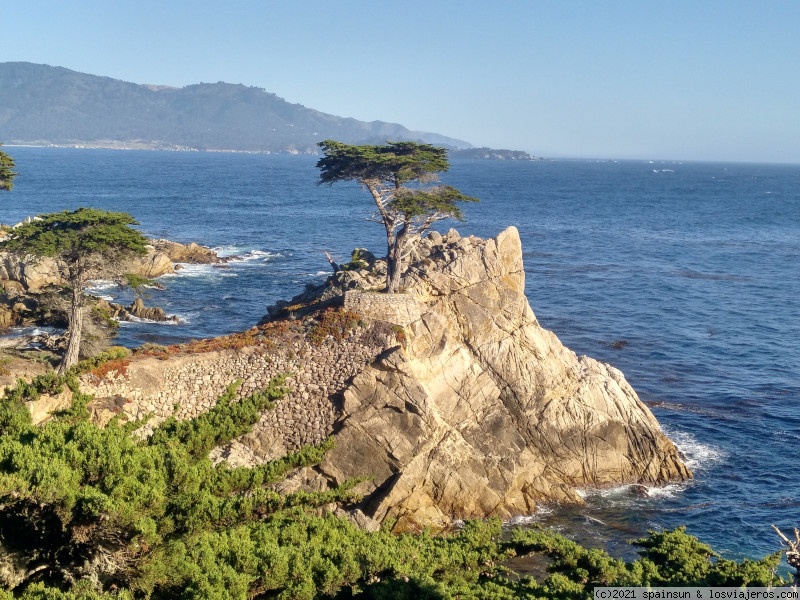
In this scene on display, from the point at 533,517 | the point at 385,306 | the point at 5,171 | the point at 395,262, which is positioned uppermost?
the point at 5,171

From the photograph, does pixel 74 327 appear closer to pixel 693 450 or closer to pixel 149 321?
pixel 149 321

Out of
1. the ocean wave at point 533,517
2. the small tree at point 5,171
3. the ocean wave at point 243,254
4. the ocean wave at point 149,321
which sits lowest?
the ocean wave at point 533,517

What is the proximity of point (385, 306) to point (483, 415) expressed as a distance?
5.45 meters

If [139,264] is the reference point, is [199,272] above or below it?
below

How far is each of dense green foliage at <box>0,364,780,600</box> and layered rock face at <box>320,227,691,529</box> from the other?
7195 mm

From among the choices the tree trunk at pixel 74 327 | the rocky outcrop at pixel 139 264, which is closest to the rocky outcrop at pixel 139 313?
the rocky outcrop at pixel 139 264

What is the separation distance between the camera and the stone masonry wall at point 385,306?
94.7ft

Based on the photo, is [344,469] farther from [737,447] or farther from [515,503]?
[737,447]

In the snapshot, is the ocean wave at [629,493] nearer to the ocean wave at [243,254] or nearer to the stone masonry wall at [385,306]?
the stone masonry wall at [385,306]

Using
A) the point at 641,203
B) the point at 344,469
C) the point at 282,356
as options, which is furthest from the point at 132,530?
the point at 641,203

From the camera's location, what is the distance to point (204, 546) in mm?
14477

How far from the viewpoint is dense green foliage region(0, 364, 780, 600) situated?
13609 mm

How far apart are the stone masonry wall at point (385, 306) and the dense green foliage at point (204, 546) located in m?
11.5

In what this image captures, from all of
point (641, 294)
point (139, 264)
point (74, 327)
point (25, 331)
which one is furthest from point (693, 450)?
point (139, 264)
